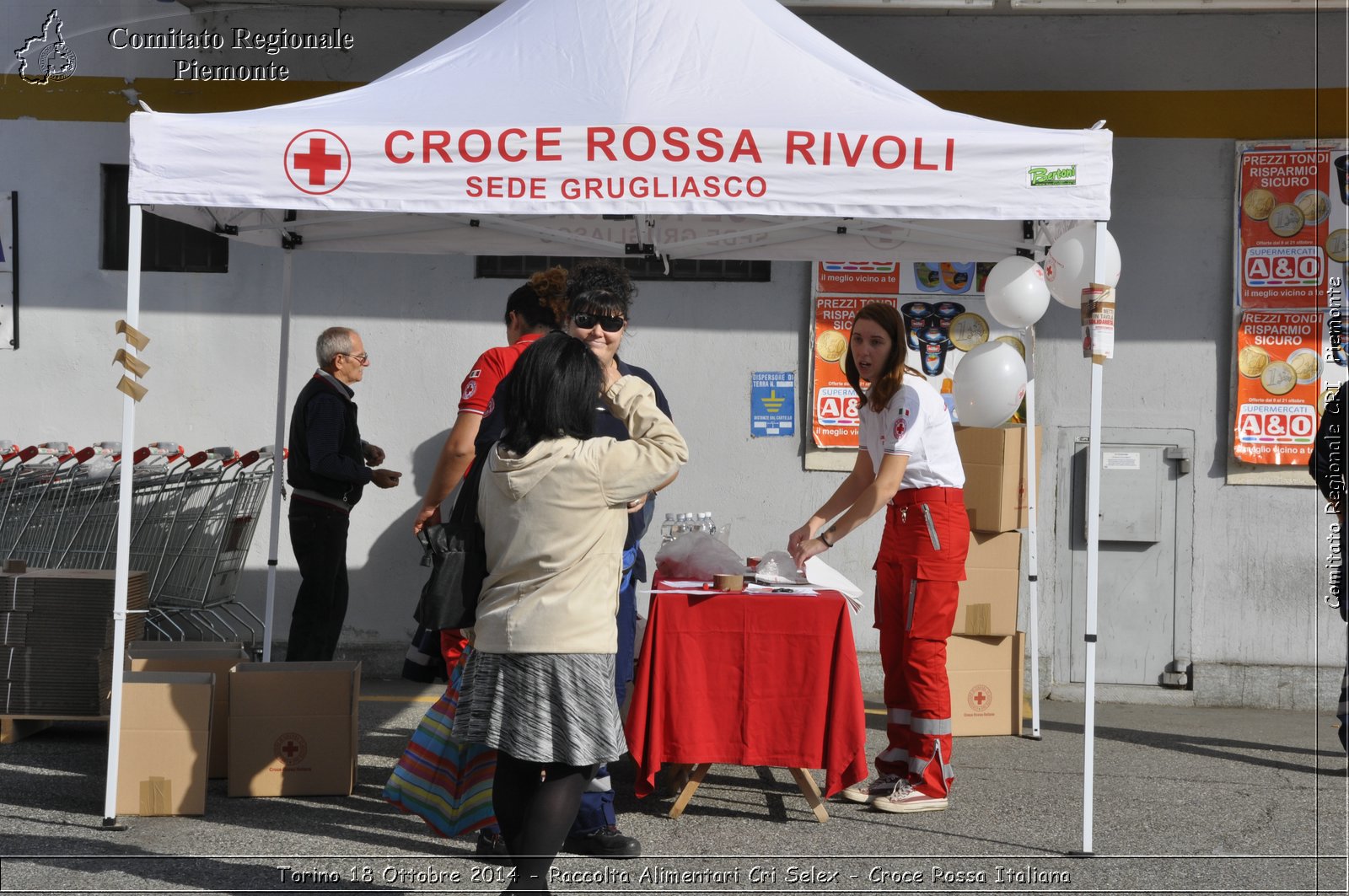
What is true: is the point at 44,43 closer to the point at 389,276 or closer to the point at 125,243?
the point at 125,243

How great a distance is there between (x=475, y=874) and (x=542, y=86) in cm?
295

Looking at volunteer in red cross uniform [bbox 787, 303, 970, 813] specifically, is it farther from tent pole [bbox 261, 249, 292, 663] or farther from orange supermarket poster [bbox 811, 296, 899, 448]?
tent pole [bbox 261, 249, 292, 663]

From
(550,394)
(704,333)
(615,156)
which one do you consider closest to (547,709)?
(550,394)

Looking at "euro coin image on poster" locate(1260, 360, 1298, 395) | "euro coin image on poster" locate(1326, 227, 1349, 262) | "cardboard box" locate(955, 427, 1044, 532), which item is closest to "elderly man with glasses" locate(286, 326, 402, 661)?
"cardboard box" locate(955, 427, 1044, 532)

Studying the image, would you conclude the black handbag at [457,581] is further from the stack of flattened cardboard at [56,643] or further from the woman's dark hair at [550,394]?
the stack of flattened cardboard at [56,643]

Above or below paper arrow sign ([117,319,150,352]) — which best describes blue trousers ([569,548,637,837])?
below

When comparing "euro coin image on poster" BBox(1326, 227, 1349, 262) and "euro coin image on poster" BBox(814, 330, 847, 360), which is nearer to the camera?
"euro coin image on poster" BBox(1326, 227, 1349, 262)

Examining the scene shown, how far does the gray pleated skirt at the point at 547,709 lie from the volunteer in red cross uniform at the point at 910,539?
1651 mm

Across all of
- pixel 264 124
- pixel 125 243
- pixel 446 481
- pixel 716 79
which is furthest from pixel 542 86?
pixel 125 243

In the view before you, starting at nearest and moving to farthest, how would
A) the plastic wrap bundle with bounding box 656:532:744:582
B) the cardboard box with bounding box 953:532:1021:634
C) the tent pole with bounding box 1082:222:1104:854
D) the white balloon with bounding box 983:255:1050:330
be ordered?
the tent pole with bounding box 1082:222:1104:854 < the plastic wrap bundle with bounding box 656:532:744:582 < the white balloon with bounding box 983:255:1050:330 < the cardboard box with bounding box 953:532:1021:634

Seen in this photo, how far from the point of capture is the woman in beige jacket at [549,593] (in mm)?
3529

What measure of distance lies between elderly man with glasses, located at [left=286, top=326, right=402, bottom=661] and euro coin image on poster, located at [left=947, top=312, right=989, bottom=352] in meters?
3.58

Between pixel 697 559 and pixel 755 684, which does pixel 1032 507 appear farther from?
pixel 755 684

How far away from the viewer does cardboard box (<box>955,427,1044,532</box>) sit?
21.6 feet
